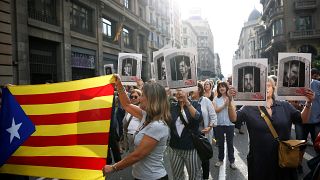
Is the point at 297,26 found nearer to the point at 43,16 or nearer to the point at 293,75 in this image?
the point at 43,16

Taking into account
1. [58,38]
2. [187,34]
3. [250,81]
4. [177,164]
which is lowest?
[177,164]

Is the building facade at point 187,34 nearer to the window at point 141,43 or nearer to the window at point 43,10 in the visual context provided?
the window at point 141,43

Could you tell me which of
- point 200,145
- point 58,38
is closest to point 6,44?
point 58,38

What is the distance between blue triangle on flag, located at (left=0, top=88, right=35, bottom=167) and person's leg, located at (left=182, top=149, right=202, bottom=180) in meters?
2.22

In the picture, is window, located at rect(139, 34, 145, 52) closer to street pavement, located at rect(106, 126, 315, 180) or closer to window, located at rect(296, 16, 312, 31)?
window, located at rect(296, 16, 312, 31)

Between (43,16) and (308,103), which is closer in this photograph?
(308,103)

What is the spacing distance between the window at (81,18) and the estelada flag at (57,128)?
15.9m

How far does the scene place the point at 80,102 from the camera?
11.6ft

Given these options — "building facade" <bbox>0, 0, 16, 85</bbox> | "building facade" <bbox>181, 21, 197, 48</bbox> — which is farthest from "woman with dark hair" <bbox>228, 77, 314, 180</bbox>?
"building facade" <bbox>181, 21, 197, 48</bbox>

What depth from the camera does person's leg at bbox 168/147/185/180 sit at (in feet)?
16.0

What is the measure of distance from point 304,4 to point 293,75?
130 ft

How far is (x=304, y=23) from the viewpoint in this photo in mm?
40500

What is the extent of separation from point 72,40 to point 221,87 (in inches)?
495

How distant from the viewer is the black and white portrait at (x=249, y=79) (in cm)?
400
